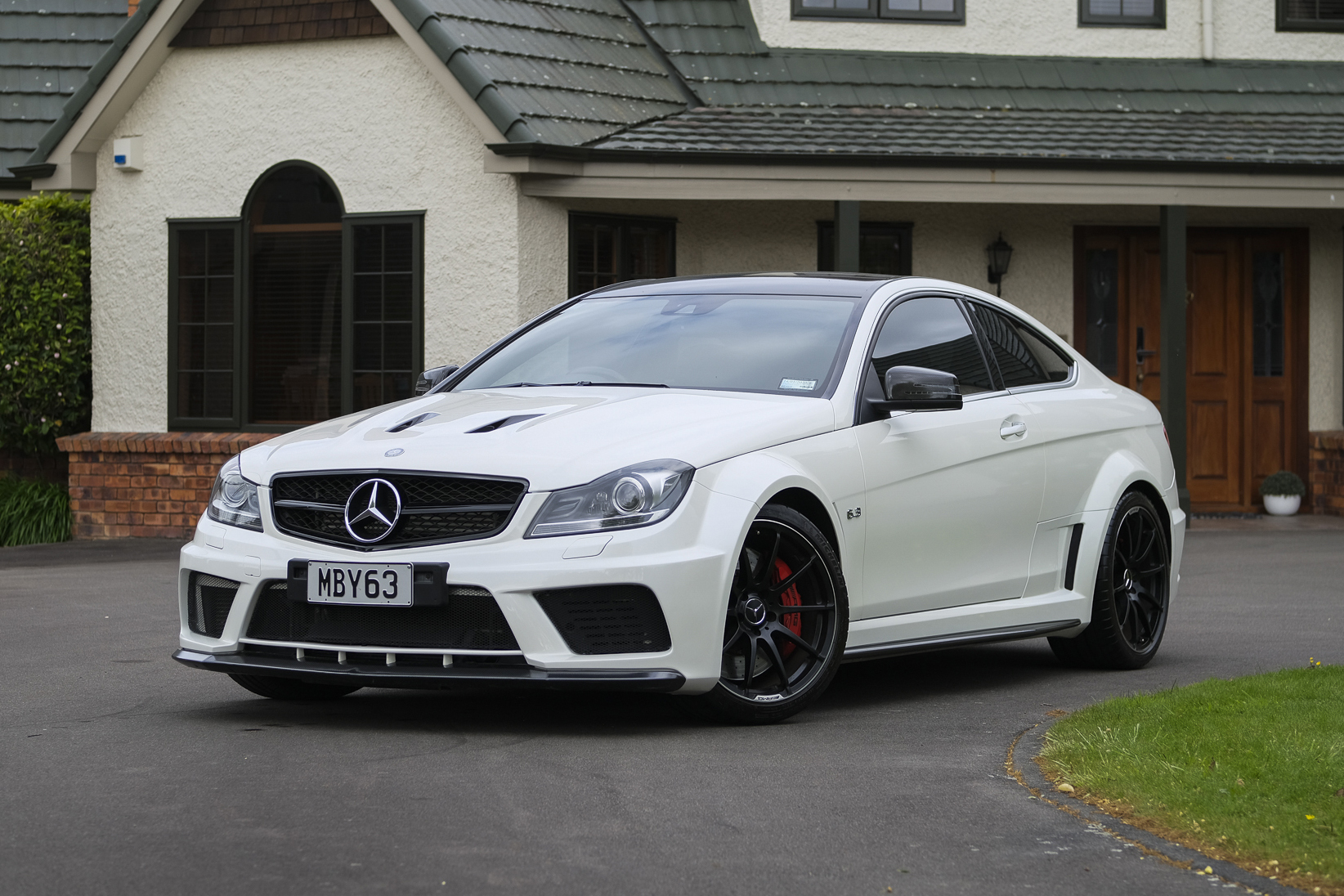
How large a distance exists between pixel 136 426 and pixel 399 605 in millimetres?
10417

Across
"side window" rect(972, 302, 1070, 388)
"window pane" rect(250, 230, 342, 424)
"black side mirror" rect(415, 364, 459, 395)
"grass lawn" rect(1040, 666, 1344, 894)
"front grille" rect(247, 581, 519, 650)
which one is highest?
"window pane" rect(250, 230, 342, 424)

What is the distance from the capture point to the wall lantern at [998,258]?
16.2 m

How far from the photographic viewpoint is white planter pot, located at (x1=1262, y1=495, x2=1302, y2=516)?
16.3 m

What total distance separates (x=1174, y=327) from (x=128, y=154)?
339 inches

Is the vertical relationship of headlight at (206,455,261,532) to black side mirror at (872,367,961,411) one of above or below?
below

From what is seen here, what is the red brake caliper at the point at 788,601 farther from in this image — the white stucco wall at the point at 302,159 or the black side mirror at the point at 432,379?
the white stucco wall at the point at 302,159

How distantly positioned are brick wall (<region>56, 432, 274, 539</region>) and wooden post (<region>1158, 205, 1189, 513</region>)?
7240 mm

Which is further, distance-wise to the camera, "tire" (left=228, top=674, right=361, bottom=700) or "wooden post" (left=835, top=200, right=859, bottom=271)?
"wooden post" (left=835, top=200, right=859, bottom=271)

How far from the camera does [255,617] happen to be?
5883 millimetres

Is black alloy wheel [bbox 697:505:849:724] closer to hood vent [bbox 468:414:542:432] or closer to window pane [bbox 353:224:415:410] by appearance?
hood vent [bbox 468:414:542:432]

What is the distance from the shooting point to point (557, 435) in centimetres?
580

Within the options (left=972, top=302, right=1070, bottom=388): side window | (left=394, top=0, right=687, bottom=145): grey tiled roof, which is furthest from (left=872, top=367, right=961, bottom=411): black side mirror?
(left=394, top=0, right=687, bottom=145): grey tiled roof

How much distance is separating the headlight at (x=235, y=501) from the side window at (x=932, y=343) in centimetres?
222

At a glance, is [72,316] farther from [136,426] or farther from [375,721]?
[375,721]
